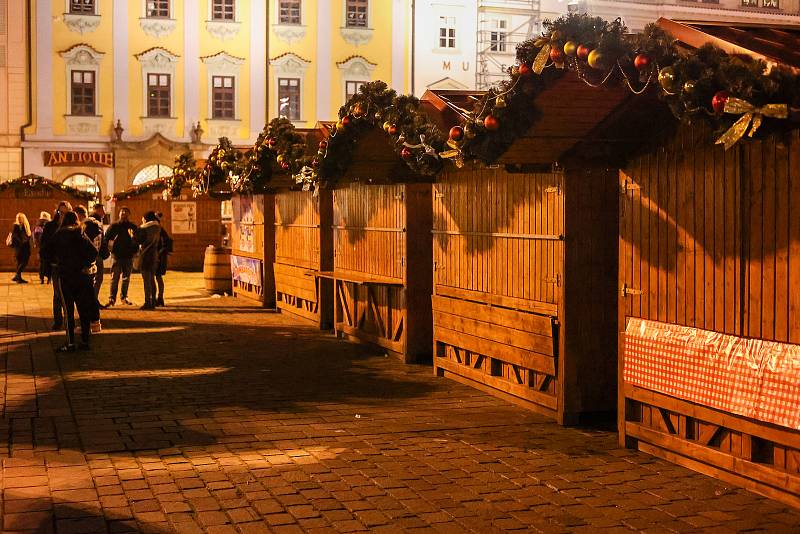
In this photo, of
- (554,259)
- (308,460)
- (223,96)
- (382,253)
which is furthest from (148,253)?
(223,96)

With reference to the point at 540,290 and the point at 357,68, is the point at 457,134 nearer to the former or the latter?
the point at 540,290

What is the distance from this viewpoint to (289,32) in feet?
141

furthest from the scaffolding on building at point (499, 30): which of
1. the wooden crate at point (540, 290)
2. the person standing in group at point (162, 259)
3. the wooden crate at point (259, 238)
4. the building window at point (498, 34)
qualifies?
the wooden crate at point (540, 290)

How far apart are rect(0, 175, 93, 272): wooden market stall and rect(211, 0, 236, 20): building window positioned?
12047mm

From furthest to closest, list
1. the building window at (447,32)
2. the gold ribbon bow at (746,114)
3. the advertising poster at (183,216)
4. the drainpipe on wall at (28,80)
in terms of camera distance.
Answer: the building window at (447,32) < the drainpipe on wall at (28,80) < the advertising poster at (183,216) < the gold ribbon bow at (746,114)

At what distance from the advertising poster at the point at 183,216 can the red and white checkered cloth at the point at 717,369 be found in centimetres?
2600

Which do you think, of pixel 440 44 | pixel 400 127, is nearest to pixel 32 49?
pixel 440 44

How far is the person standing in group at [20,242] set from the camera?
2772 centimetres

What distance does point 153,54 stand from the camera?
41594 millimetres

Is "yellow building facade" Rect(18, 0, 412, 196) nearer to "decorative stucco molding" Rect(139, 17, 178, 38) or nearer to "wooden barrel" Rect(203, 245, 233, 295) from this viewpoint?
"decorative stucco molding" Rect(139, 17, 178, 38)

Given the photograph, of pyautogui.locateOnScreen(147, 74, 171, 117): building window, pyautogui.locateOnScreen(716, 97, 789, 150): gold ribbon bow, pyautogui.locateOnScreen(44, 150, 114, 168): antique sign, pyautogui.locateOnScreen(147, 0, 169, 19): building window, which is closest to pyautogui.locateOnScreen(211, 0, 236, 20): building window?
pyautogui.locateOnScreen(147, 0, 169, 19): building window

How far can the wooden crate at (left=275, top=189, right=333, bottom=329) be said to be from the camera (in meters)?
17.5

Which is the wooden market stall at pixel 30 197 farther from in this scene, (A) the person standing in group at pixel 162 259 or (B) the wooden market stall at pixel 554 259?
(B) the wooden market stall at pixel 554 259

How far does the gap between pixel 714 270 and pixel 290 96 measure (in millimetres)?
36903
